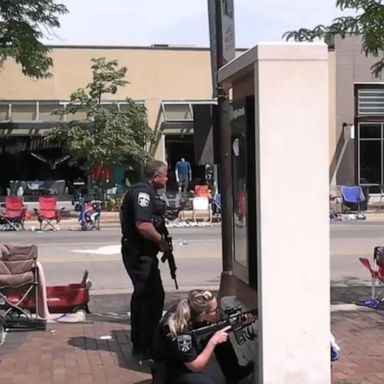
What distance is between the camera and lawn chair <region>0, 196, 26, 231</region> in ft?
75.5

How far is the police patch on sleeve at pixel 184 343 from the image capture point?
505 centimetres

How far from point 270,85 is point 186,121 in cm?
2588

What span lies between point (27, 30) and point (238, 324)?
1886 centimetres

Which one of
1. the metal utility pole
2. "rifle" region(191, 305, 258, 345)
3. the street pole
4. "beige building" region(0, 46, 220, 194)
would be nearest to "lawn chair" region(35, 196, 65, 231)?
"beige building" region(0, 46, 220, 194)

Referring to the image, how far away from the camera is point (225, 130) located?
723 cm

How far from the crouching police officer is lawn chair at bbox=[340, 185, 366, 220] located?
23004mm

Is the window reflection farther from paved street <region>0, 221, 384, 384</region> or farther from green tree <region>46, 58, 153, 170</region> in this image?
green tree <region>46, 58, 153, 170</region>

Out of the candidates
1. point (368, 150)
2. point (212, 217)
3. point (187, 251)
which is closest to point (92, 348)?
point (187, 251)

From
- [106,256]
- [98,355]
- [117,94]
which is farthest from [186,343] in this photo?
[117,94]

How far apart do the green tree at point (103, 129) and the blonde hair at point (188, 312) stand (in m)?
20.6

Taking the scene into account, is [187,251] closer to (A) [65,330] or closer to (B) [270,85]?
(A) [65,330]

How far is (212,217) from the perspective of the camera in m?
25.7

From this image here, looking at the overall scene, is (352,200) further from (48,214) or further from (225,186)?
(225,186)

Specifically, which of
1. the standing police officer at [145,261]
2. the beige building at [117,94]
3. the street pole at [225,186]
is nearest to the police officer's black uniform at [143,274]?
the standing police officer at [145,261]
